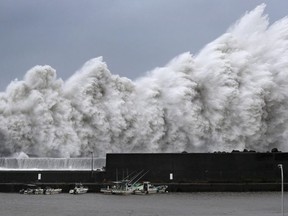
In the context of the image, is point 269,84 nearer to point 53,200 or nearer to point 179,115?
point 179,115

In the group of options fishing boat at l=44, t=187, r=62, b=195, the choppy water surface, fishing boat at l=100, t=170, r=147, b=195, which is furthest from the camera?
fishing boat at l=44, t=187, r=62, b=195

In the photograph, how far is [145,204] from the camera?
3903cm

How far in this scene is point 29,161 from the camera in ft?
→ 159

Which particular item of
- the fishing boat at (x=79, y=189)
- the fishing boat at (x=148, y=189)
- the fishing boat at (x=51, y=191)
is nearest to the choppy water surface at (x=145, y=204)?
the fishing boat at (x=79, y=189)

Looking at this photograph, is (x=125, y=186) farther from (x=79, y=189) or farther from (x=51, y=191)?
(x=51, y=191)

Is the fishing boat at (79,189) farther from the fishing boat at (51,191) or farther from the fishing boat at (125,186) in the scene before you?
the fishing boat at (125,186)

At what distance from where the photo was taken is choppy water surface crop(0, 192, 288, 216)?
34.6m

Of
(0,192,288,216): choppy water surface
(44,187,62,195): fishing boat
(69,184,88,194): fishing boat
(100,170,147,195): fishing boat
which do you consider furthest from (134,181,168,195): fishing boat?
(44,187,62,195): fishing boat

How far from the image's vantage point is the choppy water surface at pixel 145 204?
3456cm

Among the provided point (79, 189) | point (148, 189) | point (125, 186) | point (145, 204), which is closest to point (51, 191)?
point (79, 189)

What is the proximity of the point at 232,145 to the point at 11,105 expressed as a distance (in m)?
19.0

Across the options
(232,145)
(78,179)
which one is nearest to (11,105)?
(78,179)

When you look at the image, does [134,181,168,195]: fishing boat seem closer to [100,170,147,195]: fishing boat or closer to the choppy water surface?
[100,170,147,195]: fishing boat

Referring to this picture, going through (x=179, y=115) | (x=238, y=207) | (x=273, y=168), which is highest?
(x=179, y=115)
